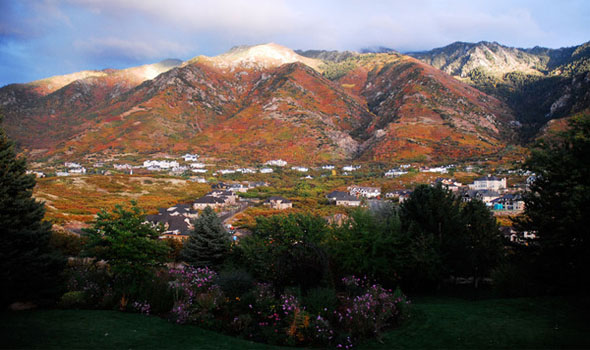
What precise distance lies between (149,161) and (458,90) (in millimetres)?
158599

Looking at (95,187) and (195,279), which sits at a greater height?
(95,187)

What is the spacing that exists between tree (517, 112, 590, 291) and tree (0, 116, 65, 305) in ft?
41.5

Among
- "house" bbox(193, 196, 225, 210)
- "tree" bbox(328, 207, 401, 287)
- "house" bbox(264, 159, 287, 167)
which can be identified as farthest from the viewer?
"house" bbox(264, 159, 287, 167)

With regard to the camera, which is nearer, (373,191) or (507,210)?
(507,210)

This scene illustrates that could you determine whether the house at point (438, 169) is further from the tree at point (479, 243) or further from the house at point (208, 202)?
the tree at point (479, 243)

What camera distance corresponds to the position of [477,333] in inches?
268

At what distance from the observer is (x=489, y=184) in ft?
234

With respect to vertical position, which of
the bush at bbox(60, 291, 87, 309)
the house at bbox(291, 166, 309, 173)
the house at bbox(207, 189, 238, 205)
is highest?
the house at bbox(291, 166, 309, 173)

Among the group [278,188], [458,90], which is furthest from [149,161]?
[458,90]

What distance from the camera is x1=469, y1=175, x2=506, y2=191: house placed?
7106cm

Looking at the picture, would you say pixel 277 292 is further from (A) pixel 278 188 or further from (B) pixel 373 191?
(A) pixel 278 188

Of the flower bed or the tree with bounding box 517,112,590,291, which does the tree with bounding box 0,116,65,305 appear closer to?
the flower bed

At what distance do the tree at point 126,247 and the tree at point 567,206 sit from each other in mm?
11335

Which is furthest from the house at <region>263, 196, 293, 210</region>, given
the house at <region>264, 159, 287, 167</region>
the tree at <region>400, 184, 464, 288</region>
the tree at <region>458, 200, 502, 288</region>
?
the house at <region>264, 159, 287, 167</region>
